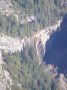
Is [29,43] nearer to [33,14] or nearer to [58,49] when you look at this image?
[58,49]

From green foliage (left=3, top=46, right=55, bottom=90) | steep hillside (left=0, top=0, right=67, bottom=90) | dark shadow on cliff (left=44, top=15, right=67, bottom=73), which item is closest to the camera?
green foliage (left=3, top=46, right=55, bottom=90)

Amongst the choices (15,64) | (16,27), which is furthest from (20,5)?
(15,64)

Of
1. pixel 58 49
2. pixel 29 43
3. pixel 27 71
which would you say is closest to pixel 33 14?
pixel 29 43

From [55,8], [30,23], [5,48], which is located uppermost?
[55,8]

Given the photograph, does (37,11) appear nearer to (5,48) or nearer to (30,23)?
(30,23)

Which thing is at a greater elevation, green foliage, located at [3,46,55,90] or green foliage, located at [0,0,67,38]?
green foliage, located at [0,0,67,38]

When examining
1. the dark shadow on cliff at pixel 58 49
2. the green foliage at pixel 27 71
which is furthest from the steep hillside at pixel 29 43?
the dark shadow on cliff at pixel 58 49

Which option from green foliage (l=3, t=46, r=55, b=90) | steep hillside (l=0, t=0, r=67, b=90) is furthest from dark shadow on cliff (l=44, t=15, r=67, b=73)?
green foliage (l=3, t=46, r=55, b=90)

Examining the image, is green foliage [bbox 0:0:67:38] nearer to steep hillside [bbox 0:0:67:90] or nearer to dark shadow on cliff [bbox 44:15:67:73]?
steep hillside [bbox 0:0:67:90]
